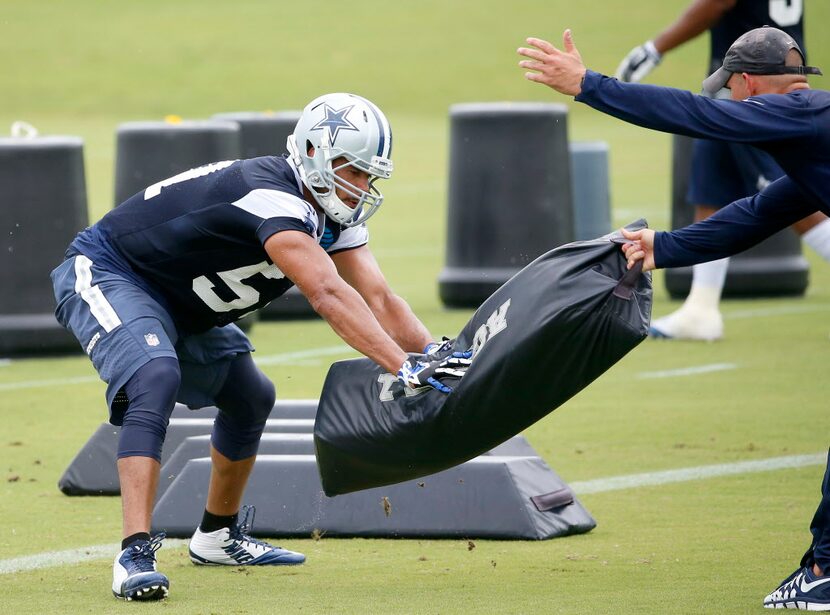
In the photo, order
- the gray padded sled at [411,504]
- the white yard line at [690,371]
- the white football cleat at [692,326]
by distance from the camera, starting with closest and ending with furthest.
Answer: the gray padded sled at [411,504] → the white yard line at [690,371] → the white football cleat at [692,326]

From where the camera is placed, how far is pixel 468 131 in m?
12.1

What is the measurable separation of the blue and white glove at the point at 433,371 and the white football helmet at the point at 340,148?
557 mm

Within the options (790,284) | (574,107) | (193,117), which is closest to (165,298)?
(790,284)

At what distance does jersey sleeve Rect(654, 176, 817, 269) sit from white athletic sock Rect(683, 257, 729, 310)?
5.18 meters

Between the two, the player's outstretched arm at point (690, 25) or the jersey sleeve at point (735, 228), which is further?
the player's outstretched arm at point (690, 25)

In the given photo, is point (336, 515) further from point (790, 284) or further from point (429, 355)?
point (790, 284)

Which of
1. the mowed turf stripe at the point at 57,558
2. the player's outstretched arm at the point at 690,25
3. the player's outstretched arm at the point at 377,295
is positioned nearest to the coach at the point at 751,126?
the player's outstretched arm at the point at 377,295

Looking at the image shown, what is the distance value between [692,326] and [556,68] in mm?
5980

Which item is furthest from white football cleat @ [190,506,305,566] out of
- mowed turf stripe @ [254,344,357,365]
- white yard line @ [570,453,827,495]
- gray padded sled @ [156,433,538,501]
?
mowed turf stripe @ [254,344,357,365]

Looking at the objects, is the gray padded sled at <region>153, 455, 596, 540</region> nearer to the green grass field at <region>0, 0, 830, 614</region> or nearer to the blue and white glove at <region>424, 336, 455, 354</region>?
the green grass field at <region>0, 0, 830, 614</region>

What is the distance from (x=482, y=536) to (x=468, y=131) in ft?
20.4

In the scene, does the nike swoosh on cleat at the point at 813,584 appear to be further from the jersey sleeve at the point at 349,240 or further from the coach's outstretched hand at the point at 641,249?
the jersey sleeve at the point at 349,240

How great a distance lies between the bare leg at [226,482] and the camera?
19.5 ft

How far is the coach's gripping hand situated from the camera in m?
4.91
